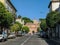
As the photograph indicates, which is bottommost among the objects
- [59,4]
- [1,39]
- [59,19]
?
[1,39]

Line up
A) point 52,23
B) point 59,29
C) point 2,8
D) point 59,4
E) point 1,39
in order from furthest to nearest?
point 59,4 → point 59,29 → point 52,23 → point 2,8 → point 1,39

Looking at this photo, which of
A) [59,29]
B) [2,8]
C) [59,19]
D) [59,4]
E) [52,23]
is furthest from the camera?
[59,4]

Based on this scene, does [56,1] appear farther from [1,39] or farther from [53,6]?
[1,39]

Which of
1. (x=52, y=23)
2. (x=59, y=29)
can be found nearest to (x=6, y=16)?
(x=52, y=23)

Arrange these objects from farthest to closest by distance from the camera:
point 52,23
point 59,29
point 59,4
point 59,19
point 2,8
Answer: point 59,4 → point 59,29 → point 52,23 → point 2,8 → point 59,19

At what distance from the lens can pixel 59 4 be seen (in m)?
90.2

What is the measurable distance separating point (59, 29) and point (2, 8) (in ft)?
80.0

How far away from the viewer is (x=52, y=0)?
3713 inches

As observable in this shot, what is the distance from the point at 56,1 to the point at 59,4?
3.00 m

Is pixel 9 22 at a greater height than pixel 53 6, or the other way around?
pixel 53 6

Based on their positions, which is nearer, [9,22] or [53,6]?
[9,22]

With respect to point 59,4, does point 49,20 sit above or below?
below

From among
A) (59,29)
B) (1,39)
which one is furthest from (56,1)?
(1,39)

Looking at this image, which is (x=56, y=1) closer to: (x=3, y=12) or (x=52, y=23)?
(x=52, y=23)
